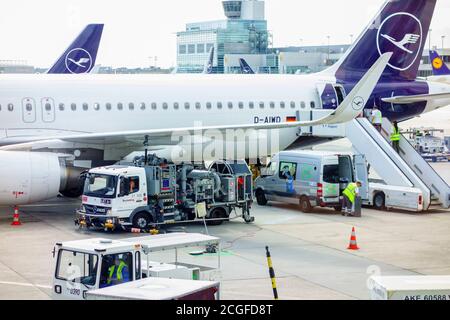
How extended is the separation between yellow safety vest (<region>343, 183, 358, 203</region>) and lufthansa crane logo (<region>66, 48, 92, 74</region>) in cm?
3128

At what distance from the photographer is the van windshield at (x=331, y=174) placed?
101ft

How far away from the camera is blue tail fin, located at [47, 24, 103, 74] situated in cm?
5800

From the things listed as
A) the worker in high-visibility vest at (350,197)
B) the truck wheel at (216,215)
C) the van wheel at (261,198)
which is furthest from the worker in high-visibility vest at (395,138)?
the truck wheel at (216,215)

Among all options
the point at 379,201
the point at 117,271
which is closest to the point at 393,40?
the point at 379,201

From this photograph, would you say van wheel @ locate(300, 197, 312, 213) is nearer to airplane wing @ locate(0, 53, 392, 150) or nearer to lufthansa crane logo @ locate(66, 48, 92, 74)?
airplane wing @ locate(0, 53, 392, 150)

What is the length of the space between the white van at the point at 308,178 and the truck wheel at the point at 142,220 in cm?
653

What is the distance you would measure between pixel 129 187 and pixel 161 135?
343cm

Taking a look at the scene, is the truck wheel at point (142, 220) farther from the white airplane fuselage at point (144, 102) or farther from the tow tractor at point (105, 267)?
the tow tractor at point (105, 267)

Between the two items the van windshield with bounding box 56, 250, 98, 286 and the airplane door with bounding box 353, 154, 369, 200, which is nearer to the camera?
the van windshield with bounding box 56, 250, 98, 286

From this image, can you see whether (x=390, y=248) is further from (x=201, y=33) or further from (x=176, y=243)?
(x=201, y=33)

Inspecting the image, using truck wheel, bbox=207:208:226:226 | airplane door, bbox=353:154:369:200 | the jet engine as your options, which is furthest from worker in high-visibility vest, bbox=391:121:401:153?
the jet engine

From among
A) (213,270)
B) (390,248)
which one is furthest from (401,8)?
(213,270)

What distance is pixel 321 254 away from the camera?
76.9ft

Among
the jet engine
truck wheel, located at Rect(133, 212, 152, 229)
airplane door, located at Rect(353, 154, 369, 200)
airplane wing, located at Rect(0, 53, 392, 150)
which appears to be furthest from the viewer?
airplane door, located at Rect(353, 154, 369, 200)
